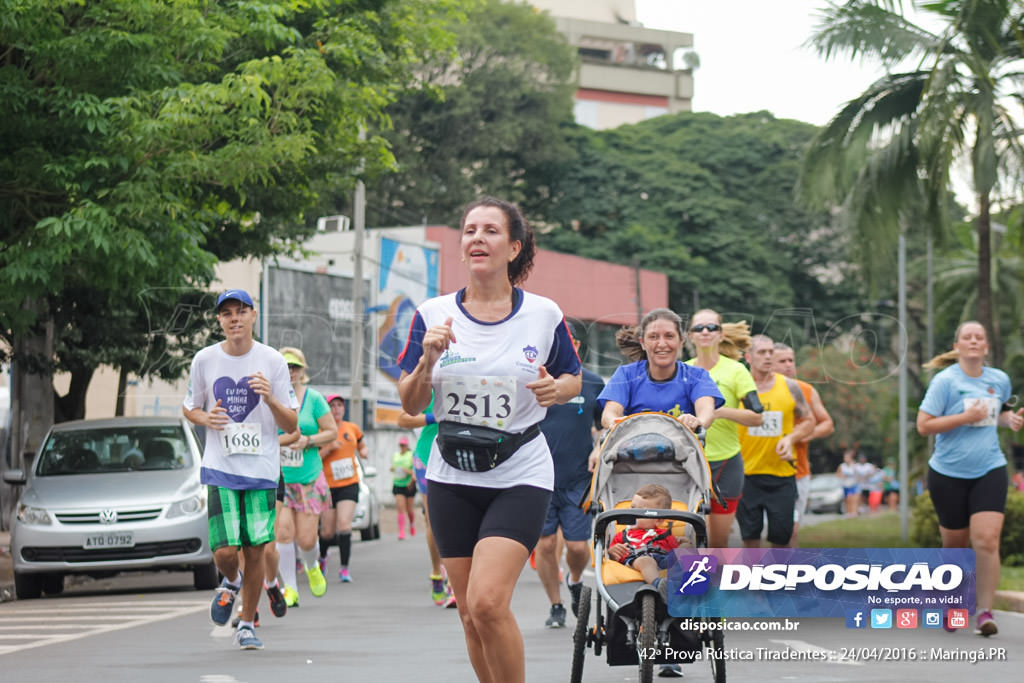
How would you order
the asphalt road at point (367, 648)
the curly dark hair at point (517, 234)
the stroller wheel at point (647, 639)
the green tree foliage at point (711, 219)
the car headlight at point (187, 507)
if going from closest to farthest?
the curly dark hair at point (517, 234) → the stroller wheel at point (647, 639) → the asphalt road at point (367, 648) → the car headlight at point (187, 507) → the green tree foliage at point (711, 219)

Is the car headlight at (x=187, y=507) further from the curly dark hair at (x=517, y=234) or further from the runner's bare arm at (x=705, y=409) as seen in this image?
the curly dark hair at (x=517, y=234)

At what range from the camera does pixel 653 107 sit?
96375 mm

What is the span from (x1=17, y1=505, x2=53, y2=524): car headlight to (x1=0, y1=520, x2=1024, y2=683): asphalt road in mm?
1075

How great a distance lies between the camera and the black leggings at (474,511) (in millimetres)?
5613

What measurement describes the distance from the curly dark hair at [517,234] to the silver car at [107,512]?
9.11 metres

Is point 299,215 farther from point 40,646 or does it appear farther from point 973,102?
point 40,646

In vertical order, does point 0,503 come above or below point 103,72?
below

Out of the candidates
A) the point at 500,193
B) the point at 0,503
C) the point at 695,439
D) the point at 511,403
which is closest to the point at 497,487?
the point at 511,403

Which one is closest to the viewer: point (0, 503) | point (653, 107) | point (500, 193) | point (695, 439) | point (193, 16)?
point (695, 439)

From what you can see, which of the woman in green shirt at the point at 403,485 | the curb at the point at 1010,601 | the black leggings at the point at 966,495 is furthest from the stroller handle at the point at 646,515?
the woman in green shirt at the point at 403,485

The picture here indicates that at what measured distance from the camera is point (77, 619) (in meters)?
12.2

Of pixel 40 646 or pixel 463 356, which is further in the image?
pixel 40 646

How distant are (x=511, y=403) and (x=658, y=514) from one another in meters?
1.58

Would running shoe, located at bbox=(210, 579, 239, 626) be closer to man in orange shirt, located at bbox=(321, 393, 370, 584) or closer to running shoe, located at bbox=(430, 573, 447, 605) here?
running shoe, located at bbox=(430, 573, 447, 605)
